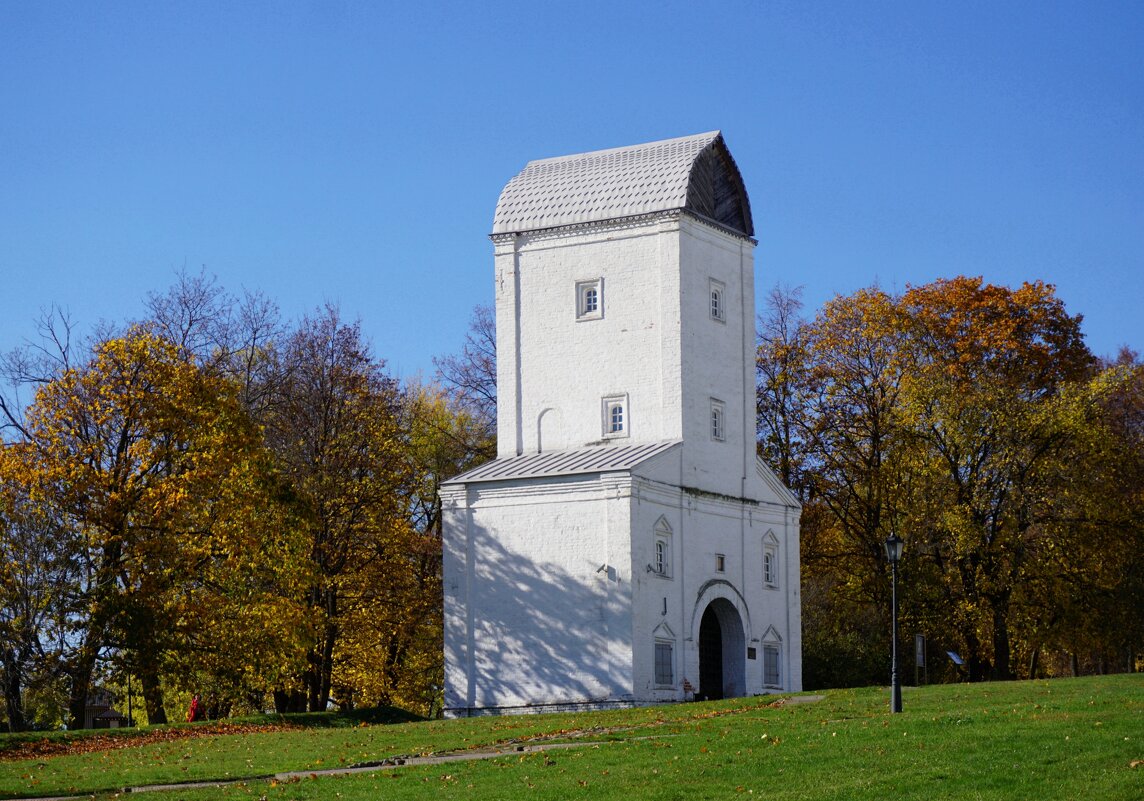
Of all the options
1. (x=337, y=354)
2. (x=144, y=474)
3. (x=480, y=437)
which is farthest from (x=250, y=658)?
(x=480, y=437)

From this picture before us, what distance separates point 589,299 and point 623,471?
6423mm

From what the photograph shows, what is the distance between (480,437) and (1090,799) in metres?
41.5

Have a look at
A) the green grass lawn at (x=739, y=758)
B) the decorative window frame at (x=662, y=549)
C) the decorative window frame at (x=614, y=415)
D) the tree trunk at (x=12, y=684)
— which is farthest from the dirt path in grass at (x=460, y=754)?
the decorative window frame at (x=614, y=415)

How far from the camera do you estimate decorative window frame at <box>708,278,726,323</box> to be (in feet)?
150

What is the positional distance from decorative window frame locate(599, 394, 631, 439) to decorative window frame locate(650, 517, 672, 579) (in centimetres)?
333

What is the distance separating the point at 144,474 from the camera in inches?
1565

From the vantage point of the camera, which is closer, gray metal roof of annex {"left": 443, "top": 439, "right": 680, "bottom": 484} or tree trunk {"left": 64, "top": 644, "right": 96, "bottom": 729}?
tree trunk {"left": 64, "top": 644, "right": 96, "bottom": 729}

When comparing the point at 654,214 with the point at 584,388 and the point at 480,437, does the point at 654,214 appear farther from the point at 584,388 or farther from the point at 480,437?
the point at 480,437

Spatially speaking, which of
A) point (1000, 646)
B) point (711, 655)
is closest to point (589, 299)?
point (711, 655)

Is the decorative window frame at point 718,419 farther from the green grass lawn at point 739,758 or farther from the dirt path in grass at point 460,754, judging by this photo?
the green grass lawn at point 739,758

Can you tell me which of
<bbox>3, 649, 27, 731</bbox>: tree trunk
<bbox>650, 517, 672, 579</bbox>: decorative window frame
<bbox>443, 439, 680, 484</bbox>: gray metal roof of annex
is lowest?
<bbox>3, 649, 27, 731</bbox>: tree trunk

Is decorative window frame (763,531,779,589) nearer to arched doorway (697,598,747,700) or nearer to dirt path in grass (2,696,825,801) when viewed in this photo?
arched doorway (697,598,747,700)

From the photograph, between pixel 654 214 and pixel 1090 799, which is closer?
pixel 1090 799

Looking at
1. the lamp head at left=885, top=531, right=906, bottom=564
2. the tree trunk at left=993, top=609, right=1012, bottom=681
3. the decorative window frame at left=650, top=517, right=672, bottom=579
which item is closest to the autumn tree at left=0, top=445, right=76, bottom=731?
the decorative window frame at left=650, top=517, right=672, bottom=579
